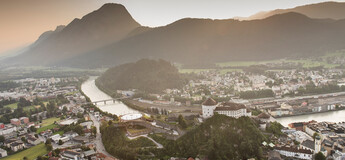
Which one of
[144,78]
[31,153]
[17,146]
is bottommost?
[31,153]

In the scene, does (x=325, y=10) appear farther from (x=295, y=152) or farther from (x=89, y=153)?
(x=89, y=153)

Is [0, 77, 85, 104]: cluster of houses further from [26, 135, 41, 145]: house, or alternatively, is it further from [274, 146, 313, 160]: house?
[274, 146, 313, 160]: house

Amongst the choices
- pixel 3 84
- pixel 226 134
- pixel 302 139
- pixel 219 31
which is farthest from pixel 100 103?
pixel 219 31

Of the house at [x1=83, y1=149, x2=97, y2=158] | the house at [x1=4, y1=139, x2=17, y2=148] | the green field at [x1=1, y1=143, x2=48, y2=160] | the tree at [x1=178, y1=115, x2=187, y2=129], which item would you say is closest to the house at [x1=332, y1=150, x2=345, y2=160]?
the tree at [x1=178, y1=115, x2=187, y2=129]

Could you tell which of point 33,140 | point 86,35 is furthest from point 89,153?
point 86,35

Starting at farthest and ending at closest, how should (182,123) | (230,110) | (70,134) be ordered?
(70,134) → (182,123) → (230,110)

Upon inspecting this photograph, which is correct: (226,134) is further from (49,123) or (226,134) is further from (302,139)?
(49,123)
